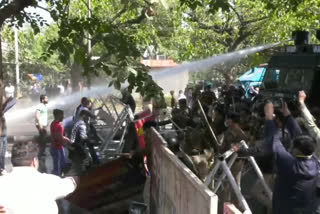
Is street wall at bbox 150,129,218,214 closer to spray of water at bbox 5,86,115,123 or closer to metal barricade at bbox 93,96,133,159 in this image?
spray of water at bbox 5,86,115,123

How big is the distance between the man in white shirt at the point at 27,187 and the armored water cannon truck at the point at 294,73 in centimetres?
752

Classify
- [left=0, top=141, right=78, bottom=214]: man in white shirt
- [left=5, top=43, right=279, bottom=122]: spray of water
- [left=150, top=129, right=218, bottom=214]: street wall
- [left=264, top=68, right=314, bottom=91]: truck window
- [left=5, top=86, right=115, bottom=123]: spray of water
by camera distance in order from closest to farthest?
[left=0, top=141, right=78, bottom=214]: man in white shirt → [left=150, top=129, right=218, bottom=214]: street wall → [left=264, top=68, right=314, bottom=91]: truck window → [left=5, top=86, right=115, bottom=123]: spray of water → [left=5, top=43, right=279, bottom=122]: spray of water

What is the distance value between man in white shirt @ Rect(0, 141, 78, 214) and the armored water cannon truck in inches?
296

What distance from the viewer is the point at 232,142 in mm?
6340

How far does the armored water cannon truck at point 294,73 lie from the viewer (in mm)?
10656

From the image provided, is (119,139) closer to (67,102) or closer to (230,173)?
(230,173)

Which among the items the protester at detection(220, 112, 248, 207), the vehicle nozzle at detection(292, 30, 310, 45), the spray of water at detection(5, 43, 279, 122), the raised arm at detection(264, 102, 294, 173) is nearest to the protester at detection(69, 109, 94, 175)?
the spray of water at detection(5, 43, 279, 122)

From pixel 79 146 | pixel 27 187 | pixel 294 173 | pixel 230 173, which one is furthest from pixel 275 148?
pixel 79 146

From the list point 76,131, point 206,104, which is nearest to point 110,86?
point 76,131

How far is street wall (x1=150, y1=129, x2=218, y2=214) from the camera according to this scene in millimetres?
3691

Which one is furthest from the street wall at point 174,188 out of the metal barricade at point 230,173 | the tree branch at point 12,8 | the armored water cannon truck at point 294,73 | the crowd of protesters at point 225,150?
the armored water cannon truck at point 294,73

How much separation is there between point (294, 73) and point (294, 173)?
6.93 meters

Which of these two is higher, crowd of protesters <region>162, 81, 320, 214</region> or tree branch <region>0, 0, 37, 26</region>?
tree branch <region>0, 0, 37, 26</region>

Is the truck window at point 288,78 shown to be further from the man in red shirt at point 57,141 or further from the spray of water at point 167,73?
the man in red shirt at point 57,141
